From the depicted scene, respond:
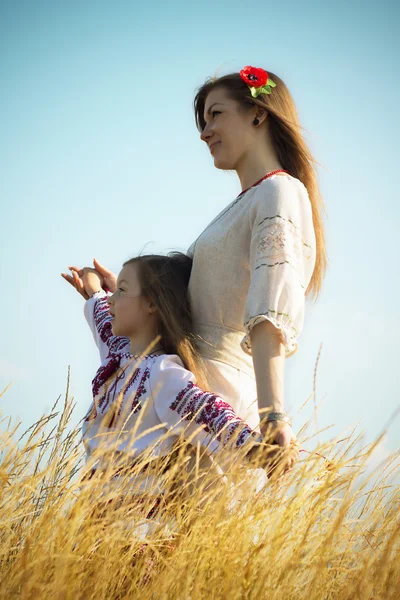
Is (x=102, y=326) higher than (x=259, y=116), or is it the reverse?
(x=259, y=116)

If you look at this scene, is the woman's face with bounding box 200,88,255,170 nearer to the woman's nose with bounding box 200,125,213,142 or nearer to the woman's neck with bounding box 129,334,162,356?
the woman's nose with bounding box 200,125,213,142

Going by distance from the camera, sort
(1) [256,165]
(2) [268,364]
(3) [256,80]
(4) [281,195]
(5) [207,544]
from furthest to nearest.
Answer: (3) [256,80], (1) [256,165], (4) [281,195], (2) [268,364], (5) [207,544]

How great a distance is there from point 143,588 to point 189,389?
671mm

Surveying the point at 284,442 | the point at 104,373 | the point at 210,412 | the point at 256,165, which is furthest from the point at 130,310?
the point at 284,442

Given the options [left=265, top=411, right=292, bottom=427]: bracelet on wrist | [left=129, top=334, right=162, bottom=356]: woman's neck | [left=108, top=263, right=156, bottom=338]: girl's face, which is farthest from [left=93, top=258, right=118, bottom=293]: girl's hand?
[left=265, top=411, right=292, bottom=427]: bracelet on wrist

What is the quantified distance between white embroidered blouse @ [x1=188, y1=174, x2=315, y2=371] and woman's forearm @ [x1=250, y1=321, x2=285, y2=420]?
3 centimetres

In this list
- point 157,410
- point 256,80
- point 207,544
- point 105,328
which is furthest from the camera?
point 105,328

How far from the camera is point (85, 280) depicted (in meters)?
3.08

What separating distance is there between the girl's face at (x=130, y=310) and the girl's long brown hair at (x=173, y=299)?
0.11ft

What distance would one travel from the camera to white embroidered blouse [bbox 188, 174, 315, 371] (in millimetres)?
2119

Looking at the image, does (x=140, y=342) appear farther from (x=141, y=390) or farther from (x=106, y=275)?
(x=106, y=275)

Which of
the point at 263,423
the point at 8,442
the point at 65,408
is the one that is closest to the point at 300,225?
the point at 263,423

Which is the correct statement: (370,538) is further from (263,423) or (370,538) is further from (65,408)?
(65,408)

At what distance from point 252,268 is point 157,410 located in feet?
1.82
